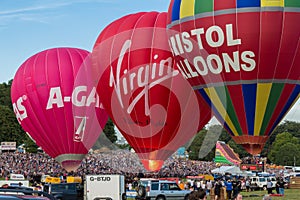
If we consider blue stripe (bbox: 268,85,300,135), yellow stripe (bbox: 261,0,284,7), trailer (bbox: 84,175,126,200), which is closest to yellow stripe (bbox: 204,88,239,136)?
blue stripe (bbox: 268,85,300,135)

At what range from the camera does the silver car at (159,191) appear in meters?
29.8

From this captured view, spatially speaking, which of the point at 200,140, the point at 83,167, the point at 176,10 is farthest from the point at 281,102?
the point at 200,140

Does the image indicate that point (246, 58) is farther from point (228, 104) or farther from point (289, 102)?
point (289, 102)

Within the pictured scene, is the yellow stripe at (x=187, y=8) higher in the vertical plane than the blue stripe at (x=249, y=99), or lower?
higher

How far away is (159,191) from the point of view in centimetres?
2991

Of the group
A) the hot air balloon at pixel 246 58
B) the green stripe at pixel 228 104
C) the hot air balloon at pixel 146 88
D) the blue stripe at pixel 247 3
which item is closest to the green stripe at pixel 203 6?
the hot air balloon at pixel 246 58

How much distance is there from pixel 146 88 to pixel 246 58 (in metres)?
6.73

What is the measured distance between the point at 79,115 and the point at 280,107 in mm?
14144

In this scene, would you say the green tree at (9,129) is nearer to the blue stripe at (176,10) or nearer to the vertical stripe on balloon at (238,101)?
the blue stripe at (176,10)

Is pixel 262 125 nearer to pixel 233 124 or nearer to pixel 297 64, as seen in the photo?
pixel 233 124

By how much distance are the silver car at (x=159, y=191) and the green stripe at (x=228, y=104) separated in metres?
5.88

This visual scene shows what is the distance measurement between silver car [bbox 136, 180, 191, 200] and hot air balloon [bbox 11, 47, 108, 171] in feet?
23.7

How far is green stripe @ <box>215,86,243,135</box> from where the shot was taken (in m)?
A: 24.9

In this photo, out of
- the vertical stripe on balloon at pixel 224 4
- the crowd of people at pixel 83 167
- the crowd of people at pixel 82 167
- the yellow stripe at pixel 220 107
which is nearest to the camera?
the vertical stripe on balloon at pixel 224 4
